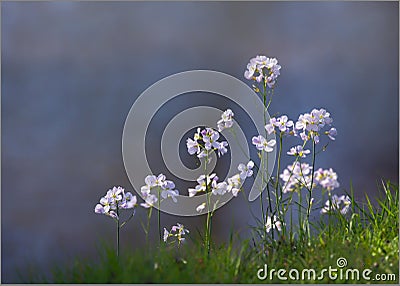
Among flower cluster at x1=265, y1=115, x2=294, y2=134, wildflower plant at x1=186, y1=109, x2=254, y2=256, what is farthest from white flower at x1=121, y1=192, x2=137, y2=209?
flower cluster at x1=265, y1=115, x2=294, y2=134

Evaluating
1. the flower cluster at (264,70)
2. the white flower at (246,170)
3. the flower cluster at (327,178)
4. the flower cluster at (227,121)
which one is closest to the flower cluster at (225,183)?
the white flower at (246,170)

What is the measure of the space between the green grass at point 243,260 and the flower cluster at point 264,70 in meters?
0.40

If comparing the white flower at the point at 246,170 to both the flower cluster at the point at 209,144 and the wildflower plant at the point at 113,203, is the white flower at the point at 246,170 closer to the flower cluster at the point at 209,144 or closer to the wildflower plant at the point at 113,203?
the flower cluster at the point at 209,144

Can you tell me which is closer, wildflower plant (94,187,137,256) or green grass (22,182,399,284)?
green grass (22,182,399,284)

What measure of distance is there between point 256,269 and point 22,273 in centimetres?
50

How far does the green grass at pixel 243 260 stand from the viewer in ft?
3.69

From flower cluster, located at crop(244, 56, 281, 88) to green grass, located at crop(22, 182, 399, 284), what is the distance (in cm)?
40

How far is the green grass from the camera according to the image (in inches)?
44.3

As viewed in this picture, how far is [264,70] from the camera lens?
1541 mm

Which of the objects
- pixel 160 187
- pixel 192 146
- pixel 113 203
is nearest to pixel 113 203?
pixel 113 203

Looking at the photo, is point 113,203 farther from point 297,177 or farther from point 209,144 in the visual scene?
point 297,177

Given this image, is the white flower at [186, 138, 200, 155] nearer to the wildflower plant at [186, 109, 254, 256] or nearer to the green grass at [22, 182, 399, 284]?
the wildflower plant at [186, 109, 254, 256]

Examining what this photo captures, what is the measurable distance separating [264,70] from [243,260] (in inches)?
21.1

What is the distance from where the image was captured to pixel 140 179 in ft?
5.83
